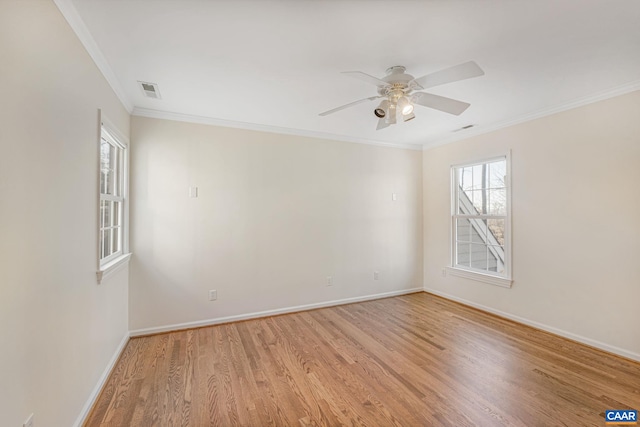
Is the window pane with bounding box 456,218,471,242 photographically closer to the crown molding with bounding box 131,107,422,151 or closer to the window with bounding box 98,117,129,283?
the crown molding with bounding box 131,107,422,151

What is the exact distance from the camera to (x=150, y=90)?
8.33 feet

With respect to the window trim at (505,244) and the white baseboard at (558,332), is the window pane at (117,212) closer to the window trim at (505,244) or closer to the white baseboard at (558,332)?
the window trim at (505,244)

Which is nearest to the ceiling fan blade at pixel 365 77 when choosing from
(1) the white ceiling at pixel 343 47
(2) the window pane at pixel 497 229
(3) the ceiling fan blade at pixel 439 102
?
(1) the white ceiling at pixel 343 47

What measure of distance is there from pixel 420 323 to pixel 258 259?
214 cm

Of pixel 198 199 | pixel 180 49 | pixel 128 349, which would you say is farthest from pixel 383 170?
pixel 128 349

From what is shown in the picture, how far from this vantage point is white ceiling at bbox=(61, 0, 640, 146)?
154cm

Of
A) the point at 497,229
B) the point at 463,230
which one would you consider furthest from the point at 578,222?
the point at 463,230

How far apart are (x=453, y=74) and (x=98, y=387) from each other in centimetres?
326

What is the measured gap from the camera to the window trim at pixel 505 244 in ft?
11.2

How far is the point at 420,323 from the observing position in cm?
331

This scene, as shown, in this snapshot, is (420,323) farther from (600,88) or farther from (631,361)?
(600,88)

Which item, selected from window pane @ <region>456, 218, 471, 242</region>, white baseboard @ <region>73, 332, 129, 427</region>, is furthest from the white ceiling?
white baseboard @ <region>73, 332, 129, 427</region>

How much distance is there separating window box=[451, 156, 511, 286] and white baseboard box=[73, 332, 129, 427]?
419cm

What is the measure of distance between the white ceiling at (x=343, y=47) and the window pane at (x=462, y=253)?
6.65 feet
